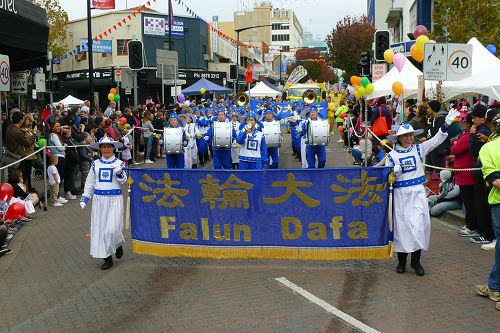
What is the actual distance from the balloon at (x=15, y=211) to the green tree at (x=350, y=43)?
141 feet

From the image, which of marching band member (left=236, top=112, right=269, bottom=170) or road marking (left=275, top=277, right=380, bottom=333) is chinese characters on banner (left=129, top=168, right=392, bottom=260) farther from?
marching band member (left=236, top=112, right=269, bottom=170)

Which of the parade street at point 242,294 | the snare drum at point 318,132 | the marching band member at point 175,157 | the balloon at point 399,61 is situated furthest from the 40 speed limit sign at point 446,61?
the balloon at point 399,61

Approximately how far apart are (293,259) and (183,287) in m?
1.59

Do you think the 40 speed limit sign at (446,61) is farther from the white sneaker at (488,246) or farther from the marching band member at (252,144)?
the white sneaker at (488,246)

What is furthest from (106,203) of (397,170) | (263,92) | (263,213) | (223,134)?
(263,92)

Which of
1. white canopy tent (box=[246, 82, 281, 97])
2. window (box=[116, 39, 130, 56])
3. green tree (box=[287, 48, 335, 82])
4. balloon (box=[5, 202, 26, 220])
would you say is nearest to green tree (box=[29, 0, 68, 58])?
window (box=[116, 39, 130, 56])

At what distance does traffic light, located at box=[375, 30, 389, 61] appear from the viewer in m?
21.3

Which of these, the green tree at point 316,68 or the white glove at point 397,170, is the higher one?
the green tree at point 316,68

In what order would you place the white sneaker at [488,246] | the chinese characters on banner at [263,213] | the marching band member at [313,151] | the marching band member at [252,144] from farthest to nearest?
the marching band member at [313,151] < the marching band member at [252,144] < the white sneaker at [488,246] < the chinese characters on banner at [263,213]

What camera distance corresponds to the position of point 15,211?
1031 centimetres

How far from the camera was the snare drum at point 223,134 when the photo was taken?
15047 millimetres

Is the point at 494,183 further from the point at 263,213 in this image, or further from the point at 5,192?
the point at 5,192

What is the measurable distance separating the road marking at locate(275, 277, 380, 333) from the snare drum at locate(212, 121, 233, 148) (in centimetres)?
806

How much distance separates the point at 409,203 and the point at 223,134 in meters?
8.24
